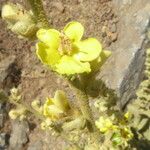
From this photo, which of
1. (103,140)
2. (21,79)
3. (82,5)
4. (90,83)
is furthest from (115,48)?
(90,83)

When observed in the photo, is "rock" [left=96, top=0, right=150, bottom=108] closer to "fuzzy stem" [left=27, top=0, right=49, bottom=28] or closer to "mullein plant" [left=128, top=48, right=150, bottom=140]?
"mullein plant" [left=128, top=48, right=150, bottom=140]

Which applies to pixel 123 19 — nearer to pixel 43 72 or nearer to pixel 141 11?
pixel 141 11

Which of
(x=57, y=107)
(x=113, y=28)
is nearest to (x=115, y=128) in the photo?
(x=57, y=107)

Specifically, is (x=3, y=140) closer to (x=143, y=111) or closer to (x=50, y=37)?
(x=143, y=111)

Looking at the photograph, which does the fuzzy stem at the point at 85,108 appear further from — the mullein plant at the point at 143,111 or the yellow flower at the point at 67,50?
the mullein plant at the point at 143,111

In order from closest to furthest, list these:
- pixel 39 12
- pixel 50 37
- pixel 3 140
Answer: pixel 39 12, pixel 50 37, pixel 3 140

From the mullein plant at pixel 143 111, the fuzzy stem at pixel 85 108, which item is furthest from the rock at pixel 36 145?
the fuzzy stem at pixel 85 108
